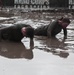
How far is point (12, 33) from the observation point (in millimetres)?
11766

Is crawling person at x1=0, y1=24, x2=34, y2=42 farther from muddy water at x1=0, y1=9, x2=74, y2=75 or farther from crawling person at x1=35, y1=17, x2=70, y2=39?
crawling person at x1=35, y1=17, x2=70, y2=39

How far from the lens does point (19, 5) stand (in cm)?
3272

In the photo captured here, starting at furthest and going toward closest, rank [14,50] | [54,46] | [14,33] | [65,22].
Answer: [65,22], [54,46], [14,33], [14,50]

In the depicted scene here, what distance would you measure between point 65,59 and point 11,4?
2337cm

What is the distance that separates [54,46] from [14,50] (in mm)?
1572

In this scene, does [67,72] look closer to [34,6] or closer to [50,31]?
[50,31]

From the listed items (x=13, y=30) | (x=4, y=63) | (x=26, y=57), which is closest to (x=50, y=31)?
(x=13, y=30)

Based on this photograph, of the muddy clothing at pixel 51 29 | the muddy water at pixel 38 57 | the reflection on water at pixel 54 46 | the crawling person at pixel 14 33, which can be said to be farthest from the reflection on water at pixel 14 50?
the muddy clothing at pixel 51 29

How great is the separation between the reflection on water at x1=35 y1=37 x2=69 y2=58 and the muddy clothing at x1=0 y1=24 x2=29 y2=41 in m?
0.76

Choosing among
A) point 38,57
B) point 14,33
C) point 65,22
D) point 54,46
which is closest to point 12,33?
point 14,33

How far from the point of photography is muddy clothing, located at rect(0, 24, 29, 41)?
11.7 meters

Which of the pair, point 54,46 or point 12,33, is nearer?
point 12,33

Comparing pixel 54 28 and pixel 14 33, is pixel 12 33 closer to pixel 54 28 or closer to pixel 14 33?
pixel 14 33

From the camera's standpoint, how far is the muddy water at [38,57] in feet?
28.0
